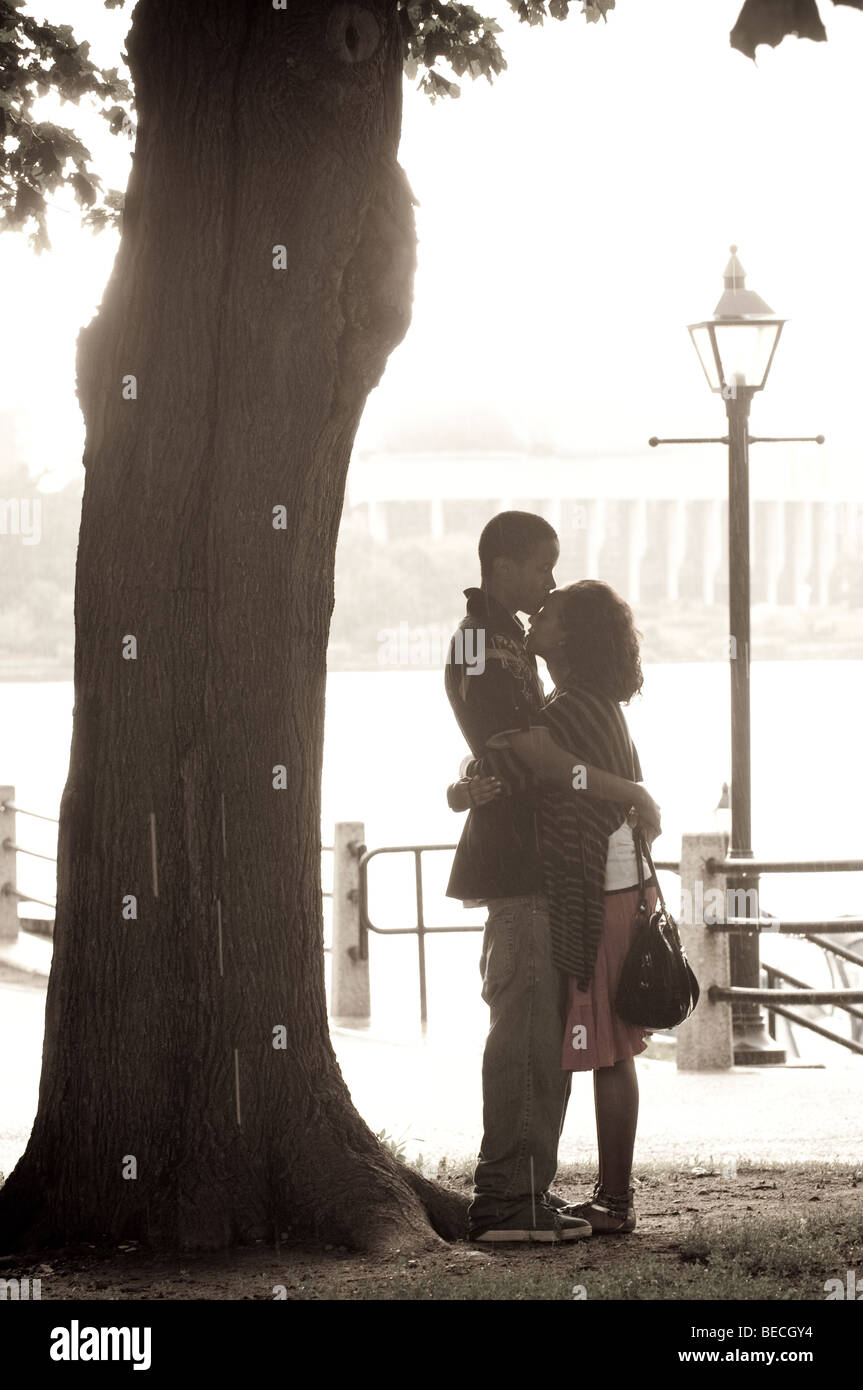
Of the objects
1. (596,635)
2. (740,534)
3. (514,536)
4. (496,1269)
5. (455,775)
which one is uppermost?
(740,534)

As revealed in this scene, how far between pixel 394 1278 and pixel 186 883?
111 centimetres

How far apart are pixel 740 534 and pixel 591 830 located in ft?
16.2

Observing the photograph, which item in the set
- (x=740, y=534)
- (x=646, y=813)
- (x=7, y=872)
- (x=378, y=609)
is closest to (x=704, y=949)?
(x=740, y=534)

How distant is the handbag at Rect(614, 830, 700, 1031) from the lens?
4.61 meters

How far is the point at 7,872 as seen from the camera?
42.5 ft

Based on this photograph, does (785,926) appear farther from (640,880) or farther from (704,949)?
(640,880)

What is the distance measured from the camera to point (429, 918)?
40.2 metres

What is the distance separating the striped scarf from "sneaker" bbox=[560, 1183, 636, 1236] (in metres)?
0.62

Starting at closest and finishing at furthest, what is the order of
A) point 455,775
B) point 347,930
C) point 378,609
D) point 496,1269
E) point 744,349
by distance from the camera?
point 496,1269 → point 744,349 → point 347,930 → point 455,775 → point 378,609

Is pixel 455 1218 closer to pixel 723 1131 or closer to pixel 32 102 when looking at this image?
pixel 723 1131

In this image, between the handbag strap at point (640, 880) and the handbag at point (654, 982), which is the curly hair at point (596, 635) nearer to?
the handbag strap at point (640, 880)

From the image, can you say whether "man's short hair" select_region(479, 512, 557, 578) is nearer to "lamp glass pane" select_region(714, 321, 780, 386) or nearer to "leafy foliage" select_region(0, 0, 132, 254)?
"leafy foliage" select_region(0, 0, 132, 254)

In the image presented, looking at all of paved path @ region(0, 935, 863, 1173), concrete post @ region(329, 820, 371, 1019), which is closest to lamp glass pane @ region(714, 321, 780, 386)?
concrete post @ region(329, 820, 371, 1019)

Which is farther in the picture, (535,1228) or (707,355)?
(707,355)
